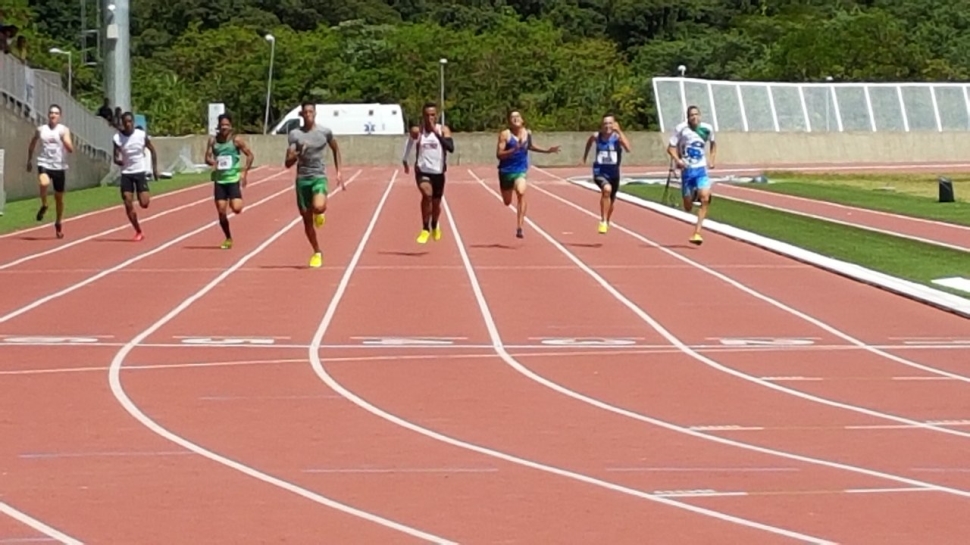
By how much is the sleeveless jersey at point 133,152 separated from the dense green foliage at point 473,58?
66133 millimetres

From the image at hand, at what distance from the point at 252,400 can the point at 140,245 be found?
46.4 ft

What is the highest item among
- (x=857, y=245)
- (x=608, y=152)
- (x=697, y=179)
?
(x=608, y=152)

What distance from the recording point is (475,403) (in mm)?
11391

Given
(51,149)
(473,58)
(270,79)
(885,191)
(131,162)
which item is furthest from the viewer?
(473,58)

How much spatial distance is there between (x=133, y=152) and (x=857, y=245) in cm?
1010

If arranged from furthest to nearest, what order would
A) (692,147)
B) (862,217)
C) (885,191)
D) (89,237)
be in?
(885,191) < (862,217) < (89,237) < (692,147)

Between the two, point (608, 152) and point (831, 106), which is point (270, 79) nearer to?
point (831, 106)

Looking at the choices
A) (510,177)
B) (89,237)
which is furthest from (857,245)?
(89,237)

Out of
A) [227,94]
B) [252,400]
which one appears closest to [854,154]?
[227,94]

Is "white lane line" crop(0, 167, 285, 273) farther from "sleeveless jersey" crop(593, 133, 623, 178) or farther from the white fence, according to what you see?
the white fence

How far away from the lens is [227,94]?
338 ft

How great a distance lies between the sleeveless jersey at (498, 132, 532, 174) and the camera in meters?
24.1

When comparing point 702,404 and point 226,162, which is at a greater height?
point 226,162

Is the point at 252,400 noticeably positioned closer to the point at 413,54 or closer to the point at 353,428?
the point at 353,428
